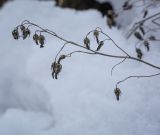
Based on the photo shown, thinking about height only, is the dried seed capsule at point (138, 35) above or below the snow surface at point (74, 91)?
above

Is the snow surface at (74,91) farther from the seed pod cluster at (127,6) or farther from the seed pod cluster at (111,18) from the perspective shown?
the seed pod cluster at (127,6)

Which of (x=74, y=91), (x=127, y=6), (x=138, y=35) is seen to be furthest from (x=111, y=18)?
(x=74, y=91)

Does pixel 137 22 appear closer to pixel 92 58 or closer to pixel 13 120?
pixel 92 58

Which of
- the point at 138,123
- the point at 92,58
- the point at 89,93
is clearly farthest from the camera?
the point at 92,58

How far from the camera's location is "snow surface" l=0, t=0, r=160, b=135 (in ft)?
7.13

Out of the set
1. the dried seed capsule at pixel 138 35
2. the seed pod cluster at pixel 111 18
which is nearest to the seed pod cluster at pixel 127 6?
the seed pod cluster at pixel 111 18

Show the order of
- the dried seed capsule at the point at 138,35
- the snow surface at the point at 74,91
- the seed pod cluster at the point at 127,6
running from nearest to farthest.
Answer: the snow surface at the point at 74,91
the dried seed capsule at the point at 138,35
the seed pod cluster at the point at 127,6

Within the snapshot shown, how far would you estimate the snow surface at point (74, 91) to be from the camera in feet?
7.13

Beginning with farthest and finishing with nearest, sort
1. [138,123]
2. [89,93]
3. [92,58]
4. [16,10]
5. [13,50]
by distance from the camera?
1. [16,10]
2. [13,50]
3. [92,58]
4. [89,93]
5. [138,123]

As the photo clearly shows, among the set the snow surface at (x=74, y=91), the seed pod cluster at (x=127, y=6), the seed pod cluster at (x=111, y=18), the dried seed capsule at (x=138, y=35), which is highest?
the seed pod cluster at (x=127, y=6)

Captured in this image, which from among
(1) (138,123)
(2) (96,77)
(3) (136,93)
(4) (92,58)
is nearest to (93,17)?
(4) (92,58)

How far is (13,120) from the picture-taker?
7.81 ft

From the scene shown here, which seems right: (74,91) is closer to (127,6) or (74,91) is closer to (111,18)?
(111,18)

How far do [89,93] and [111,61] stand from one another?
0.29 m
